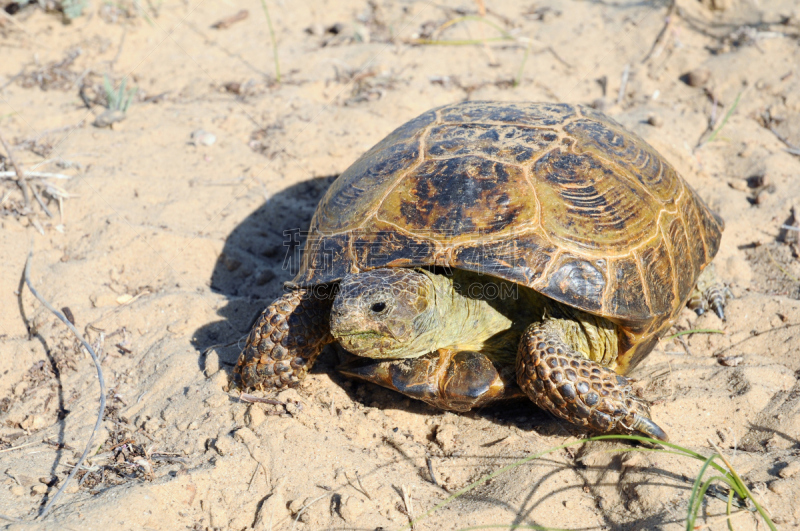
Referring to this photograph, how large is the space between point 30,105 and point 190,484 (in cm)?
464

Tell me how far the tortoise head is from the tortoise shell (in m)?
→ 0.16

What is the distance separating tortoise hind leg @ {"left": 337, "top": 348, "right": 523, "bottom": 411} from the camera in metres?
2.82

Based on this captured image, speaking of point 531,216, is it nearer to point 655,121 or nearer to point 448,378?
point 448,378

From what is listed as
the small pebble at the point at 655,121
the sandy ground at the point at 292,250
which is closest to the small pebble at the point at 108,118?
the sandy ground at the point at 292,250

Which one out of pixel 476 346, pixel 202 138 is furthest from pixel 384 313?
pixel 202 138

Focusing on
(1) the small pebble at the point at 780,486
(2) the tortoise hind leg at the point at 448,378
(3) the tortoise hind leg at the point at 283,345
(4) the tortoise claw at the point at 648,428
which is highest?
(1) the small pebble at the point at 780,486

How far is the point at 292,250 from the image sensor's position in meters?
4.56

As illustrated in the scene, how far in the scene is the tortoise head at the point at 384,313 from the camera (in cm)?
267

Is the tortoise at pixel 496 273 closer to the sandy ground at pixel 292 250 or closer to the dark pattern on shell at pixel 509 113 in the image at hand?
the dark pattern on shell at pixel 509 113

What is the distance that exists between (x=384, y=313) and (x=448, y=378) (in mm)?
489

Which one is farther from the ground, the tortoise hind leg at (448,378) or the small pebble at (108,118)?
the tortoise hind leg at (448,378)

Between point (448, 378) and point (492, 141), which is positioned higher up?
point (492, 141)

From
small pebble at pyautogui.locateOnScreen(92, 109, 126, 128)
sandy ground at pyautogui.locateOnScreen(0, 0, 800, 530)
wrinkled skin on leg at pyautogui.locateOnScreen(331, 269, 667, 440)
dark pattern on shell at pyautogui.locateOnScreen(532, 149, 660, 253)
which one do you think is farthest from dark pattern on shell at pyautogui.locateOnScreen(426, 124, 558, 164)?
small pebble at pyautogui.locateOnScreen(92, 109, 126, 128)

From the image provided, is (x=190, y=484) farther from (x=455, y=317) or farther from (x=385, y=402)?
(x=455, y=317)
